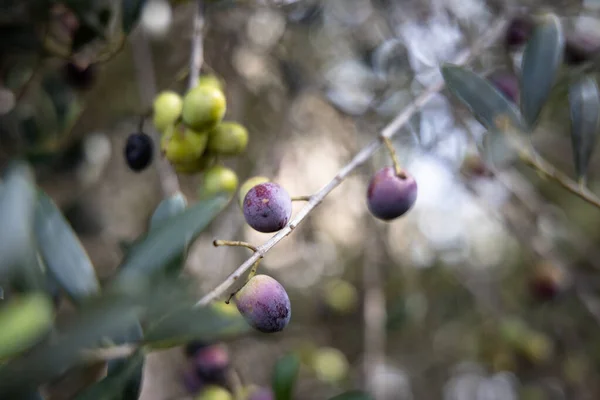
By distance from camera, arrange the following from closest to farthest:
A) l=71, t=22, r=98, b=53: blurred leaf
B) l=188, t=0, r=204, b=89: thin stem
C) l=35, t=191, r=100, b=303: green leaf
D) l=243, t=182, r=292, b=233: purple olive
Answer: l=35, t=191, r=100, b=303: green leaf < l=243, t=182, r=292, b=233: purple olive < l=188, t=0, r=204, b=89: thin stem < l=71, t=22, r=98, b=53: blurred leaf

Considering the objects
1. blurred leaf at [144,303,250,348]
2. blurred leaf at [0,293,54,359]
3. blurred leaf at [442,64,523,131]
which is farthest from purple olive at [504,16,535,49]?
blurred leaf at [0,293,54,359]

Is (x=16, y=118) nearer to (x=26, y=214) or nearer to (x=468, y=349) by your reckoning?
(x=26, y=214)

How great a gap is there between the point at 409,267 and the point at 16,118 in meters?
2.35

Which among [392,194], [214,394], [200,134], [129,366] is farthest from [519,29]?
[129,366]

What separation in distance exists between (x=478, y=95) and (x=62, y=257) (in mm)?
656

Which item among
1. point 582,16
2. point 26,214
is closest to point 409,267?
point 582,16

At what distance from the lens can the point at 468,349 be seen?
2.83 meters

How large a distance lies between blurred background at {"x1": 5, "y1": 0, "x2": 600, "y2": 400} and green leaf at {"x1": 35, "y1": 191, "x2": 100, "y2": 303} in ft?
2.77

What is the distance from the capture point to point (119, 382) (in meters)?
0.57

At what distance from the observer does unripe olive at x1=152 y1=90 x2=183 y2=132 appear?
37.8 inches

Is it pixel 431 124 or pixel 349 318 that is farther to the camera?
pixel 349 318

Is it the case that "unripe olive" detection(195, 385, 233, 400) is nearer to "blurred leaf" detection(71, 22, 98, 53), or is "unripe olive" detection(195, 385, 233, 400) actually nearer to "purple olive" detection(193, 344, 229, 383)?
"purple olive" detection(193, 344, 229, 383)

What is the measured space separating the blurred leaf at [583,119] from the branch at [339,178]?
254mm

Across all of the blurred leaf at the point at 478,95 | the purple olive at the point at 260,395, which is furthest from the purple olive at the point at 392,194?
the purple olive at the point at 260,395
